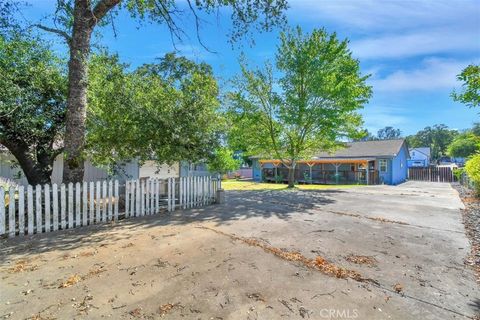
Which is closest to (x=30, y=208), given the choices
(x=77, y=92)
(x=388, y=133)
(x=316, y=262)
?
(x=77, y=92)

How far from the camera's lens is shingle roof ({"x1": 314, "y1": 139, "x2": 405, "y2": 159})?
81.7 feet

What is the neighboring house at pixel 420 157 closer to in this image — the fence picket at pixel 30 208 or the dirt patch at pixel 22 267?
the fence picket at pixel 30 208

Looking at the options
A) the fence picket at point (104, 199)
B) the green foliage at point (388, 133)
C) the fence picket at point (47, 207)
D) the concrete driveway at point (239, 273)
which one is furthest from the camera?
the green foliage at point (388, 133)

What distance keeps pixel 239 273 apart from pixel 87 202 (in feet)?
16.3

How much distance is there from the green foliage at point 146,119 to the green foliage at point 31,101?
Answer: 104cm

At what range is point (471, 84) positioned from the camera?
18.0 feet

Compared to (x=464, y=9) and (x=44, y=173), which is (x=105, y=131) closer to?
(x=44, y=173)

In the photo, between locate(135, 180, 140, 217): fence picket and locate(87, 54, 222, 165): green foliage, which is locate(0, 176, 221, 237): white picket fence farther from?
locate(87, 54, 222, 165): green foliage

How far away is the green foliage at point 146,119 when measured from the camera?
8.17 metres

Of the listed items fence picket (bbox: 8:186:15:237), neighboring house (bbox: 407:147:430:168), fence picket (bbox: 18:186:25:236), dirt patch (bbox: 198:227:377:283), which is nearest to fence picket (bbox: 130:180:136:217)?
fence picket (bbox: 18:186:25:236)

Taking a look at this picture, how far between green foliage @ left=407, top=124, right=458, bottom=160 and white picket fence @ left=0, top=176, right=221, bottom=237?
90.1 meters

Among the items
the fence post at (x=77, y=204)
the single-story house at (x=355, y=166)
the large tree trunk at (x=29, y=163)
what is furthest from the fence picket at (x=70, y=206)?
the single-story house at (x=355, y=166)

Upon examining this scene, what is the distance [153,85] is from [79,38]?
2453 mm

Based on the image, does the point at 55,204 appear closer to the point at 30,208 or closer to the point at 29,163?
the point at 30,208
